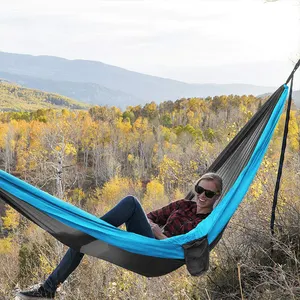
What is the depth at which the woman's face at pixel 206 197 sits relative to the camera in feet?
7.96

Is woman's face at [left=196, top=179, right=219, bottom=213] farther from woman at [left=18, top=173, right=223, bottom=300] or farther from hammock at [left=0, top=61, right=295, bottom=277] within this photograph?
hammock at [left=0, top=61, right=295, bottom=277]

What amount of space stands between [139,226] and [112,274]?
22.6 ft

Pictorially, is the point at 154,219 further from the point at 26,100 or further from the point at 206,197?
the point at 26,100

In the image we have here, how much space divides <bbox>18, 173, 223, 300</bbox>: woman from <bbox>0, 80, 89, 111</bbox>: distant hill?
264ft

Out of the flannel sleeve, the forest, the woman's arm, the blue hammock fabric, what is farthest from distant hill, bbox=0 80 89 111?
the blue hammock fabric

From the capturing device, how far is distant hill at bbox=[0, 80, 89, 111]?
3253 inches

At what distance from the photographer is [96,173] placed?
112ft

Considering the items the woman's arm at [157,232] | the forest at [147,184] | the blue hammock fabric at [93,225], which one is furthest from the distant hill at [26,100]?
the blue hammock fabric at [93,225]

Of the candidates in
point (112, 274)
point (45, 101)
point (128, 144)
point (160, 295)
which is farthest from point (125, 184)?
point (45, 101)

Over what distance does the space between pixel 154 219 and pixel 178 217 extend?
159 mm

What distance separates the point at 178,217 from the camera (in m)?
2.44

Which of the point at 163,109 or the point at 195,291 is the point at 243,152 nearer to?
the point at 195,291

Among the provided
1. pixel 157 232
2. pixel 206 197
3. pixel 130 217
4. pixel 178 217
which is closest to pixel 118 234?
pixel 130 217

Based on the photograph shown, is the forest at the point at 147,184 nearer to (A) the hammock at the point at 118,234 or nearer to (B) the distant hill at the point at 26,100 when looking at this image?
(A) the hammock at the point at 118,234
